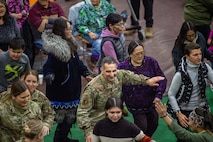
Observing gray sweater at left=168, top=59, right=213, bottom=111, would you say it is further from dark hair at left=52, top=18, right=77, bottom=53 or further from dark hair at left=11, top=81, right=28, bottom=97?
dark hair at left=11, top=81, right=28, bottom=97

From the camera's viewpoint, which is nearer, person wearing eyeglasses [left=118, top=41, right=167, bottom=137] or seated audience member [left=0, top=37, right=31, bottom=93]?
person wearing eyeglasses [left=118, top=41, right=167, bottom=137]

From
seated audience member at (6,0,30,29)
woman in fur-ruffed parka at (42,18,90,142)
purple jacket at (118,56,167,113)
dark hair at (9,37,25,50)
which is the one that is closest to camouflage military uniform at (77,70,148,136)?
purple jacket at (118,56,167,113)

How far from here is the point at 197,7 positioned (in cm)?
677

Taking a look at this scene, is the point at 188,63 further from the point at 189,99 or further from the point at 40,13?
the point at 40,13

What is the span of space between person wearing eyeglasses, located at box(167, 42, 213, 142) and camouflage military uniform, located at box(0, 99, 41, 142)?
1532 mm

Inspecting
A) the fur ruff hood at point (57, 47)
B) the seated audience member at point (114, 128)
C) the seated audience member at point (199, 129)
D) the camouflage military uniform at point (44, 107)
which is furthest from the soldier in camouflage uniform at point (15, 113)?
the seated audience member at point (199, 129)

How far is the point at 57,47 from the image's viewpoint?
5215mm

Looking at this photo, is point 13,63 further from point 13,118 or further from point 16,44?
point 13,118

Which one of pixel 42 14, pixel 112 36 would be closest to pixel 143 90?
pixel 112 36

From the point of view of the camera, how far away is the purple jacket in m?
5.25

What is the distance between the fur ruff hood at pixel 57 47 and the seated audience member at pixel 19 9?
1978mm

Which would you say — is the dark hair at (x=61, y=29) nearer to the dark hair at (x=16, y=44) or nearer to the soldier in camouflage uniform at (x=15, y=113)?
the dark hair at (x=16, y=44)

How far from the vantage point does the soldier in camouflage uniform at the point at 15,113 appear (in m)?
4.48

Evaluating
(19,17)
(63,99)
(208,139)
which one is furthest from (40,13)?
(208,139)
